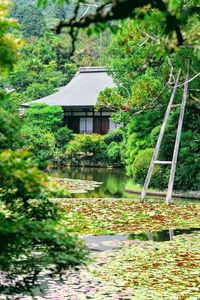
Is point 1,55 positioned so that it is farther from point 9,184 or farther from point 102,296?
point 102,296

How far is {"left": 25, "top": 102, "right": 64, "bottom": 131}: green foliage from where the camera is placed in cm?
3862

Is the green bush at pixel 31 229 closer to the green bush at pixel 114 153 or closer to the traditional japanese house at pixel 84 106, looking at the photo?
the green bush at pixel 114 153

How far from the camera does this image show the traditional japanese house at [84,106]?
138 feet

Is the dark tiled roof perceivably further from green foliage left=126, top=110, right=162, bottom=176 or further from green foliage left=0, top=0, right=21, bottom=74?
green foliage left=0, top=0, right=21, bottom=74

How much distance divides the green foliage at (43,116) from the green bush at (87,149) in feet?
8.42

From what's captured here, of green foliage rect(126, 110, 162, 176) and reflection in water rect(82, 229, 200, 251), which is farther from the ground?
green foliage rect(126, 110, 162, 176)

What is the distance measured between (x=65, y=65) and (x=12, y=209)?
5194 cm

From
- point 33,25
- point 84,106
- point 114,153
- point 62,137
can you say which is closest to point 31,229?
point 114,153

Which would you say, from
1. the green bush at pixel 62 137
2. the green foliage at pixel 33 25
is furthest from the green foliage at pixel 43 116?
the green foliage at pixel 33 25

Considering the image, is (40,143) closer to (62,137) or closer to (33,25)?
(62,137)

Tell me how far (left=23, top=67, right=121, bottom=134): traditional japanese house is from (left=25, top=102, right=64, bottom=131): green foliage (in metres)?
2.20

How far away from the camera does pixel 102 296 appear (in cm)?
760

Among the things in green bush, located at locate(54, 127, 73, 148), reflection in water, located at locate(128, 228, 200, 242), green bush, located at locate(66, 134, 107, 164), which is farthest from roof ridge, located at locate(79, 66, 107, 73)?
reflection in water, located at locate(128, 228, 200, 242)

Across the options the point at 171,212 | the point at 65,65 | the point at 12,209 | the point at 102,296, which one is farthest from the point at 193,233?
the point at 65,65
